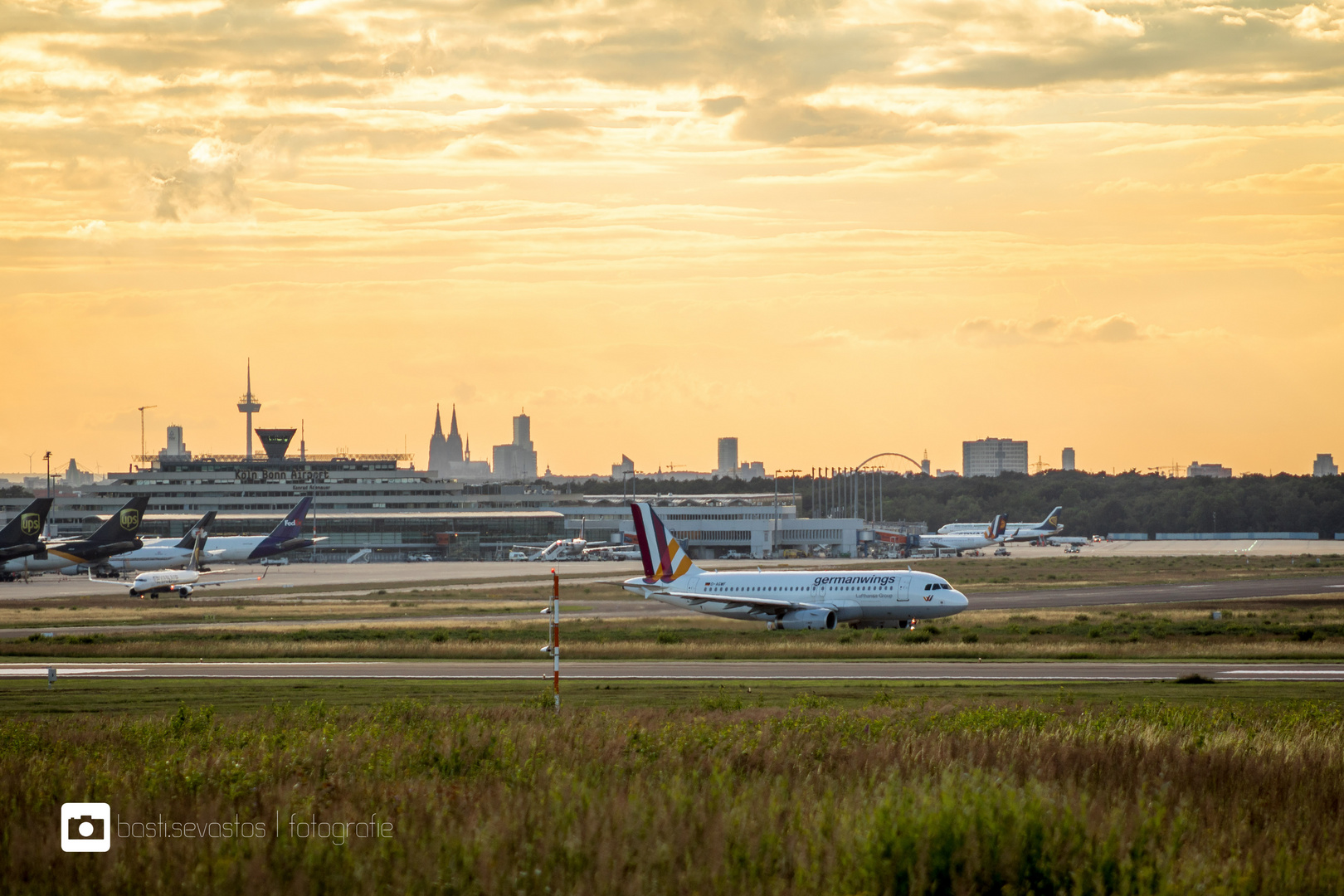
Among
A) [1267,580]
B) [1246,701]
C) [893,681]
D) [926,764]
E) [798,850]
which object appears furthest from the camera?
[1267,580]

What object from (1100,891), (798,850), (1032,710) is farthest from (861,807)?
(1032,710)

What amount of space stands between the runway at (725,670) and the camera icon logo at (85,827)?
24.8 metres

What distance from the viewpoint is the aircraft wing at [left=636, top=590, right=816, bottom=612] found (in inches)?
2438

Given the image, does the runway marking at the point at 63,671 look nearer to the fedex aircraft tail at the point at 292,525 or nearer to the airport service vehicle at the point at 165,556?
the airport service vehicle at the point at 165,556

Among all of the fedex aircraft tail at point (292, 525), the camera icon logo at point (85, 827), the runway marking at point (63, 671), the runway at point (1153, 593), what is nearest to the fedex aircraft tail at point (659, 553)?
the runway at point (1153, 593)

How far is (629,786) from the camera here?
15641mm

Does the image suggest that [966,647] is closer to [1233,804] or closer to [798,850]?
[1233,804]

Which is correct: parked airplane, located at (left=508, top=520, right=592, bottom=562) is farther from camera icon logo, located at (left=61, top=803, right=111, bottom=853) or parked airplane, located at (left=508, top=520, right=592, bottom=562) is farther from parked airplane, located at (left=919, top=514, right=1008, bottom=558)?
camera icon logo, located at (left=61, top=803, right=111, bottom=853)

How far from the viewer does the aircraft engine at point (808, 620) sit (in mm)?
61000

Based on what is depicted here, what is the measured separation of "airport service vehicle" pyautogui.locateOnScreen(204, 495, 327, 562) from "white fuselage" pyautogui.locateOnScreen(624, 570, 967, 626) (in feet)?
278

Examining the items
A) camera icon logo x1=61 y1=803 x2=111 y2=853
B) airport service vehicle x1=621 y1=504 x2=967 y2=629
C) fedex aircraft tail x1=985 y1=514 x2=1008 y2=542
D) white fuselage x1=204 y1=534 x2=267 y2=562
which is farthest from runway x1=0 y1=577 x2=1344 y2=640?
fedex aircraft tail x1=985 y1=514 x2=1008 y2=542

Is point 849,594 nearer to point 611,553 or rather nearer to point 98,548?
point 98,548

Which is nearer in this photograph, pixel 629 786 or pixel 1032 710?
pixel 629 786

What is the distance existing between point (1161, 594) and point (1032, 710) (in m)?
71.2
